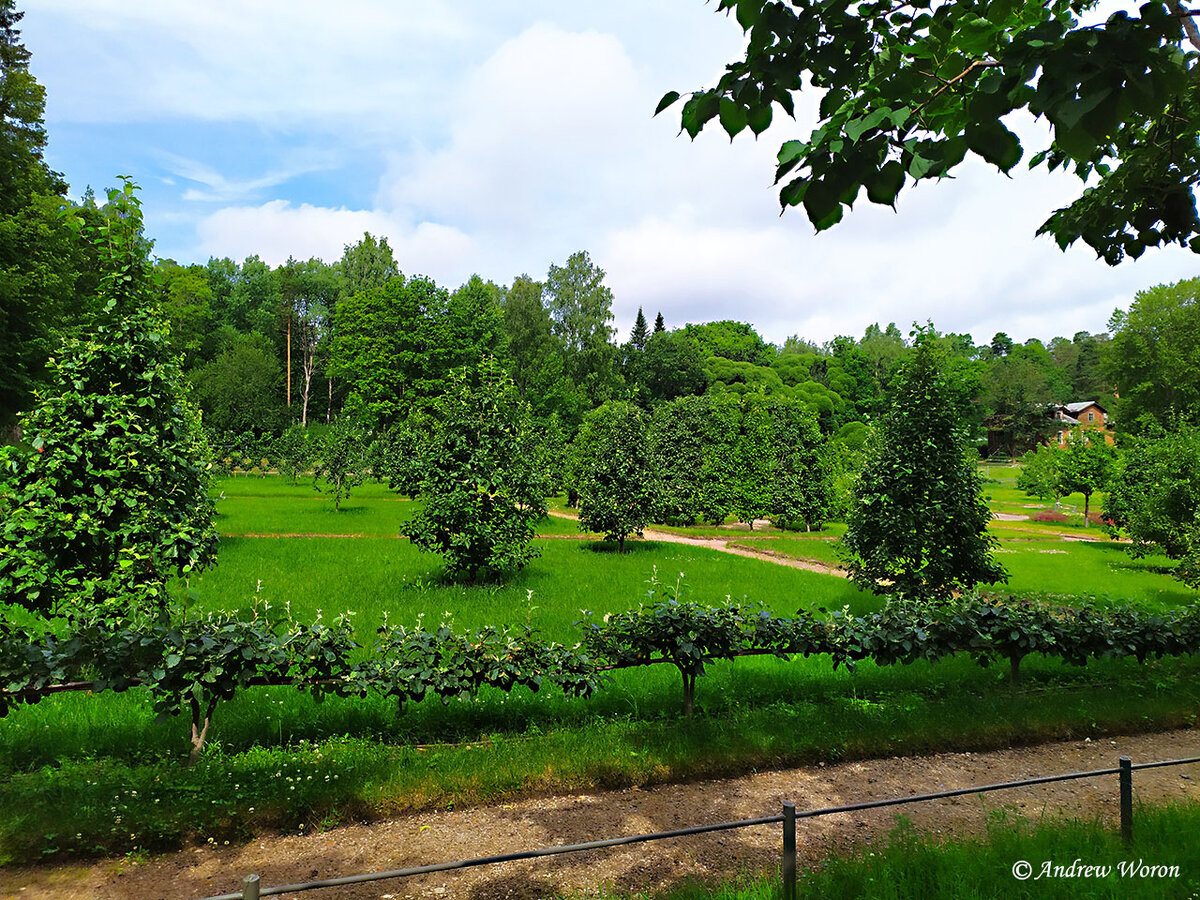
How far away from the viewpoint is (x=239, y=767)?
5.82 m

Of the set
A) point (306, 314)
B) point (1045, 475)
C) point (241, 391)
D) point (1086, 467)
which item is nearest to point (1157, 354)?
point (1045, 475)

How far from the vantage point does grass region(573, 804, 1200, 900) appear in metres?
3.93

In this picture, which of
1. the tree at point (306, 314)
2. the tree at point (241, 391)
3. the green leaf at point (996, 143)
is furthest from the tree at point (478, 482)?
the tree at point (306, 314)

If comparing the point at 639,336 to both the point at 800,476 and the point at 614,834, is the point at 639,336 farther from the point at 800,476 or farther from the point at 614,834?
the point at 614,834

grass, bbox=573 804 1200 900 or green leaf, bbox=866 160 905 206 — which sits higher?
green leaf, bbox=866 160 905 206

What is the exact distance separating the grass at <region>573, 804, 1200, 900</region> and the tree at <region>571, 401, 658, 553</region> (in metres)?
16.7

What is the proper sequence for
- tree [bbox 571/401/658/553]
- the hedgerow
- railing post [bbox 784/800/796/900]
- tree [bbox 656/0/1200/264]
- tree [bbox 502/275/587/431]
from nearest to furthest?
tree [bbox 656/0/1200/264] < railing post [bbox 784/800/796/900] < the hedgerow < tree [bbox 571/401/658/553] < tree [bbox 502/275/587/431]

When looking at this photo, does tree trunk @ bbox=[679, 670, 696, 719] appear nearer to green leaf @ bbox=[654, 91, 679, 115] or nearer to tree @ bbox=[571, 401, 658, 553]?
green leaf @ bbox=[654, 91, 679, 115]

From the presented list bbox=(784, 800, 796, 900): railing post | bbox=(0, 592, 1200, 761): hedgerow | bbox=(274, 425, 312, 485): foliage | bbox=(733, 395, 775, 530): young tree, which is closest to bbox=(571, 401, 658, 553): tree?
bbox=(733, 395, 775, 530): young tree

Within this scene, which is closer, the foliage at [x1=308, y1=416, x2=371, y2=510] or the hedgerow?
the hedgerow

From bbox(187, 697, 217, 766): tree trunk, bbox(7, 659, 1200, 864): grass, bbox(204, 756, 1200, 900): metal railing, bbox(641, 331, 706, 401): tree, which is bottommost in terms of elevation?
bbox(7, 659, 1200, 864): grass

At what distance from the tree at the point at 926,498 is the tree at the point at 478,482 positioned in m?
7.42

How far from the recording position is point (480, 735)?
691cm

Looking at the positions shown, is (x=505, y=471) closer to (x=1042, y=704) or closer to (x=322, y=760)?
(x=322, y=760)
